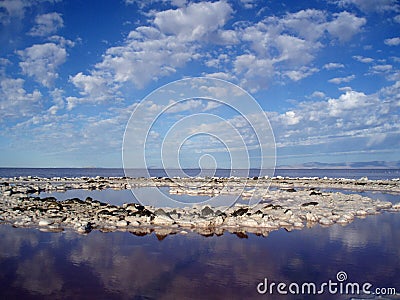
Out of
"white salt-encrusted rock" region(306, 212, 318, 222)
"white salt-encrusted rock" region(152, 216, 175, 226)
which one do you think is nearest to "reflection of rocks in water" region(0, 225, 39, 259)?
"white salt-encrusted rock" region(152, 216, 175, 226)

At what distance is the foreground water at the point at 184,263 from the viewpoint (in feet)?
28.6

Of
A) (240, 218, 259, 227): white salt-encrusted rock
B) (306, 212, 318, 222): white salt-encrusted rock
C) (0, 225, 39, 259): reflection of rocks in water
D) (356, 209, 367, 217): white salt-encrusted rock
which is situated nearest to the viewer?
(0, 225, 39, 259): reflection of rocks in water

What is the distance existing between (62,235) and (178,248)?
533 cm

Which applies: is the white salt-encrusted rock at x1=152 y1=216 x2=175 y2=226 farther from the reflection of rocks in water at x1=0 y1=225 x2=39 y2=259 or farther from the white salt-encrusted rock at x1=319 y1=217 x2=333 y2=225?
the white salt-encrusted rock at x1=319 y1=217 x2=333 y2=225

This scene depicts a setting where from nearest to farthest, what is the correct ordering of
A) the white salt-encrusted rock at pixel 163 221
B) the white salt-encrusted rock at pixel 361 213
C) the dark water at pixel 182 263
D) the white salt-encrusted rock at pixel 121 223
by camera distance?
1. the dark water at pixel 182 263
2. the white salt-encrusted rock at pixel 121 223
3. the white salt-encrusted rock at pixel 163 221
4. the white salt-encrusted rock at pixel 361 213

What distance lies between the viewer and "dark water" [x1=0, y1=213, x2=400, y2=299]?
8.72 m

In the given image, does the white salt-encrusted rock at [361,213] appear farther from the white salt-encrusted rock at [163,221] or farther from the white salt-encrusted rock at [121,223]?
the white salt-encrusted rock at [121,223]

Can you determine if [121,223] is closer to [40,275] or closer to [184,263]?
[184,263]

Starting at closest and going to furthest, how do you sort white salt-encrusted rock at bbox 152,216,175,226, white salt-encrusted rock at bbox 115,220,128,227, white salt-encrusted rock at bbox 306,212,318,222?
white salt-encrusted rock at bbox 115,220,128,227, white salt-encrusted rock at bbox 152,216,175,226, white salt-encrusted rock at bbox 306,212,318,222

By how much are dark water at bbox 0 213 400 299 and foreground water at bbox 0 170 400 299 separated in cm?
3

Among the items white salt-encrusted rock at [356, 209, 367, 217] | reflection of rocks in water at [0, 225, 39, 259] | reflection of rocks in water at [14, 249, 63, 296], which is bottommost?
reflection of rocks in water at [14, 249, 63, 296]

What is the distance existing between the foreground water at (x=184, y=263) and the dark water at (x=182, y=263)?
1.0 inches

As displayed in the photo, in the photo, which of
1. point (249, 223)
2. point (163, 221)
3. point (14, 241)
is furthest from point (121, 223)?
point (249, 223)

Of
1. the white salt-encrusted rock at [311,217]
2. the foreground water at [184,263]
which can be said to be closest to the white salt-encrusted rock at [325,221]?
the white salt-encrusted rock at [311,217]
